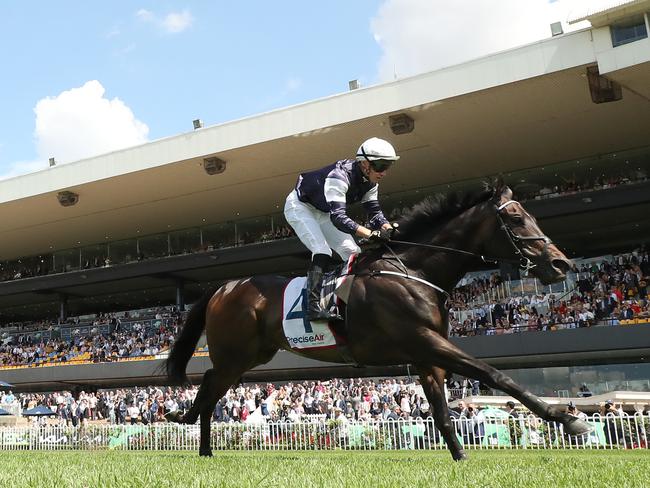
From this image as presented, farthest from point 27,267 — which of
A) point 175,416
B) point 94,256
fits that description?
point 175,416

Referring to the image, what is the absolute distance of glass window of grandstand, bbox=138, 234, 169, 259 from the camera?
3455cm

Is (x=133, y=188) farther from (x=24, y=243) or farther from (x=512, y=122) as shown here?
(x=512, y=122)

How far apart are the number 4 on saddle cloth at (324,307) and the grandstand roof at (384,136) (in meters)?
15.5

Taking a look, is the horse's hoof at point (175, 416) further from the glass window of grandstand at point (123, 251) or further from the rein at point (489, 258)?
the glass window of grandstand at point (123, 251)

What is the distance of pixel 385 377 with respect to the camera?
27.0m

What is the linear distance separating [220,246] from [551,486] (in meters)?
30.1

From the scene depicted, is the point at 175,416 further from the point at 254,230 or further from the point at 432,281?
the point at 254,230

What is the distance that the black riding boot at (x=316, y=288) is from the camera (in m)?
6.01

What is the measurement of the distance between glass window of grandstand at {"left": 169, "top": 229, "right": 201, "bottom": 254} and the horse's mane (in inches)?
1097

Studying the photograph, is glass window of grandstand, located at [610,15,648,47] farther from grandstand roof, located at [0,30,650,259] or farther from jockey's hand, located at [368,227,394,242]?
jockey's hand, located at [368,227,394,242]

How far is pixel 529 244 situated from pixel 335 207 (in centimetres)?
169

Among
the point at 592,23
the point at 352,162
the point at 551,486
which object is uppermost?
the point at 592,23

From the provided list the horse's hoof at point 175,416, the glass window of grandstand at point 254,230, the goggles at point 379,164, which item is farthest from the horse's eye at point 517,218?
the glass window of grandstand at point 254,230

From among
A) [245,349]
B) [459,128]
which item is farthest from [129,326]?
[245,349]
